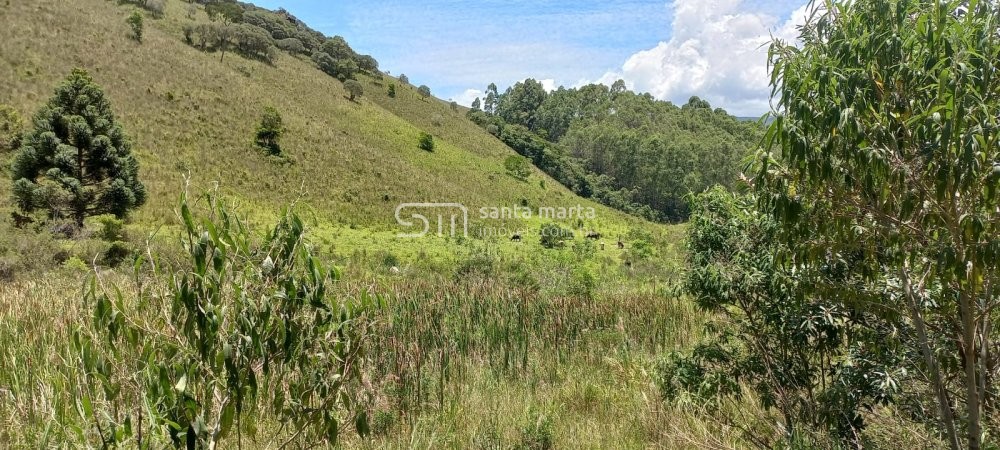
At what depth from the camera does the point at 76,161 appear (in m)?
12.7

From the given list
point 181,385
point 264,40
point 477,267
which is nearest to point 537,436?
point 181,385

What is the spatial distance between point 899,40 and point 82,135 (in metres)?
16.6

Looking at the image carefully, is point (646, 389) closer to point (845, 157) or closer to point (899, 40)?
point (845, 157)

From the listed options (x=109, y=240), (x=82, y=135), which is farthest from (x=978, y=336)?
(x=82, y=135)

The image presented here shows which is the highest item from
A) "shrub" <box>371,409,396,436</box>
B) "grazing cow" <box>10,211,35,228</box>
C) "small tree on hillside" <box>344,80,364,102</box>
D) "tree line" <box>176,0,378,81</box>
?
"tree line" <box>176,0,378,81</box>

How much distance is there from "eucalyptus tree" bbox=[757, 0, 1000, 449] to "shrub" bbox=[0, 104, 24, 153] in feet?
73.8

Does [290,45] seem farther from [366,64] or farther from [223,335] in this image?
[223,335]

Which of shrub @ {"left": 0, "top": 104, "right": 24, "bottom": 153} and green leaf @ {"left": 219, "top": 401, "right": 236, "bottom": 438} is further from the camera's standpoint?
shrub @ {"left": 0, "top": 104, "right": 24, "bottom": 153}

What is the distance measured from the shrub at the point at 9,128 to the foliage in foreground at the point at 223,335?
68.4 ft

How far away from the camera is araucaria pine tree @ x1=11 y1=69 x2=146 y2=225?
12.1 metres

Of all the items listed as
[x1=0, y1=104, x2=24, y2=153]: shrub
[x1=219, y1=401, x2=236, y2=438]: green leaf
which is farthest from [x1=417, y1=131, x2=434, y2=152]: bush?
[x1=219, y1=401, x2=236, y2=438]: green leaf

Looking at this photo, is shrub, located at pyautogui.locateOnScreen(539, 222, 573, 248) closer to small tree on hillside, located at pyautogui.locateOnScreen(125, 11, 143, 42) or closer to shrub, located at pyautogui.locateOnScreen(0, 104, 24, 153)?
shrub, located at pyautogui.locateOnScreen(0, 104, 24, 153)

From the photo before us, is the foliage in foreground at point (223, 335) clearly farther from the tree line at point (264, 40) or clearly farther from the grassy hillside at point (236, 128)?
the tree line at point (264, 40)

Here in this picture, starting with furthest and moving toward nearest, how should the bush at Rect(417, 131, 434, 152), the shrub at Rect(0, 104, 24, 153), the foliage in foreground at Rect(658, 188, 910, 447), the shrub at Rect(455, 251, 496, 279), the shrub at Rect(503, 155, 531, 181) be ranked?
the shrub at Rect(503, 155, 531, 181)
the bush at Rect(417, 131, 434, 152)
the shrub at Rect(0, 104, 24, 153)
the shrub at Rect(455, 251, 496, 279)
the foliage in foreground at Rect(658, 188, 910, 447)
